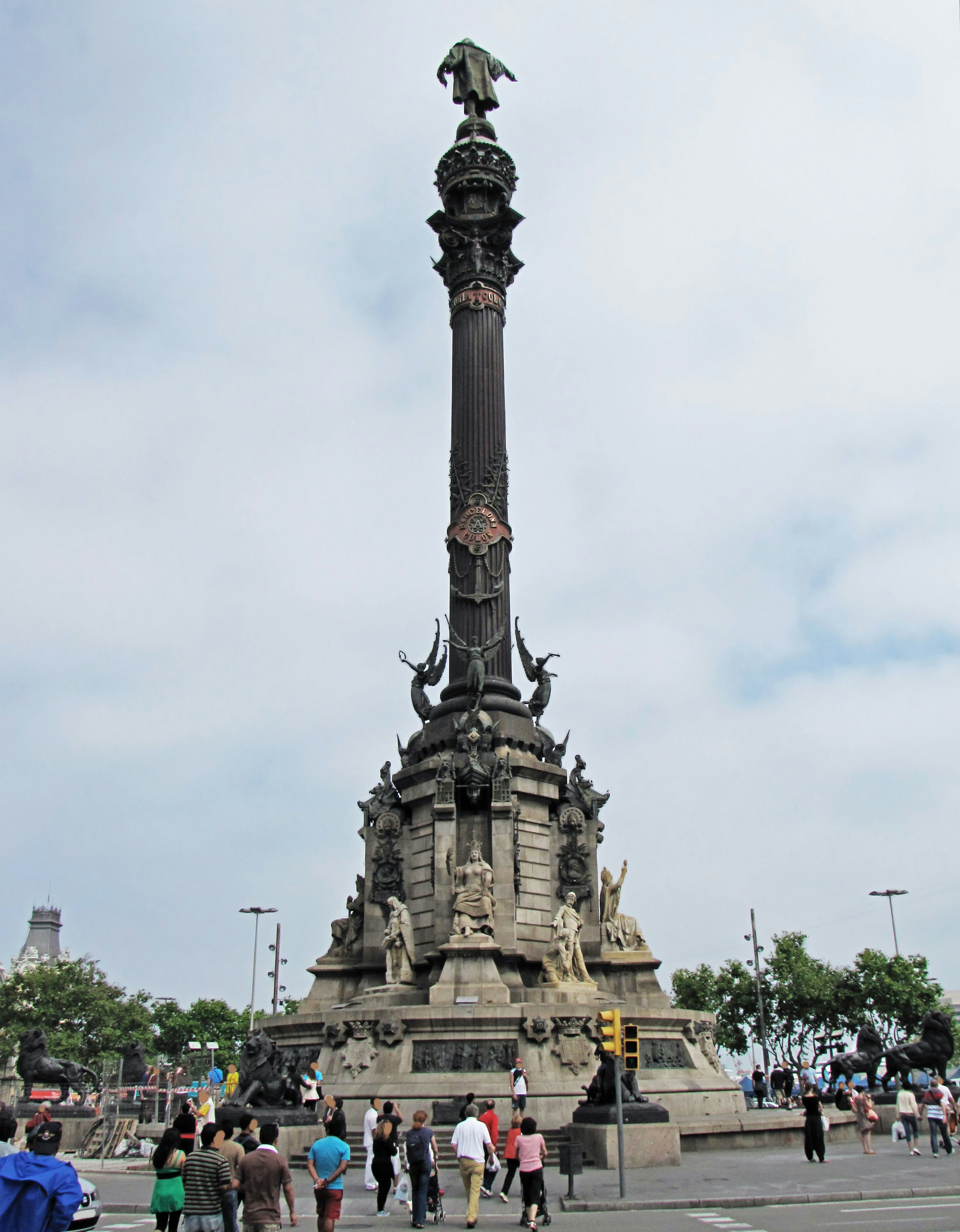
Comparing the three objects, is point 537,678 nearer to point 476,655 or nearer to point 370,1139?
point 476,655

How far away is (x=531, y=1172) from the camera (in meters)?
15.3

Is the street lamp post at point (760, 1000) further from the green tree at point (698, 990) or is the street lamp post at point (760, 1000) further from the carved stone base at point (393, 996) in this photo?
the carved stone base at point (393, 996)

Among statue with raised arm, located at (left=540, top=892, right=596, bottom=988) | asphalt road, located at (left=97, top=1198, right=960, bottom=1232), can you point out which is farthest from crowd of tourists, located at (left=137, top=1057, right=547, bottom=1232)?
statue with raised arm, located at (left=540, top=892, right=596, bottom=988)

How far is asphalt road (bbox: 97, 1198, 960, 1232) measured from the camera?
14430 mm

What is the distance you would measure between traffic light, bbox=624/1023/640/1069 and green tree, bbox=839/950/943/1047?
50878mm

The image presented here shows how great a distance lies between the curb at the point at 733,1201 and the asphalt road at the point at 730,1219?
17 centimetres

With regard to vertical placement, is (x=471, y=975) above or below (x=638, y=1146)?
above

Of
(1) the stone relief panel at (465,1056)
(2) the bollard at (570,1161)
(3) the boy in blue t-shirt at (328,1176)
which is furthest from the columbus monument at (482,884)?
(3) the boy in blue t-shirt at (328,1176)

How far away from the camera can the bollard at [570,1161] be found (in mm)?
17734

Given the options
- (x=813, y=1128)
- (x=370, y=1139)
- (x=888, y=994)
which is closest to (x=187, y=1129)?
(x=370, y=1139)

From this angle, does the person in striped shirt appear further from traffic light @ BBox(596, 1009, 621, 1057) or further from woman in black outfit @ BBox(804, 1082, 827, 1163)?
woman in black outfit @ BBox(804, 1082, 827, 1163)

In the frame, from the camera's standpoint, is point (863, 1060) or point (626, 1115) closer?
point (626, 1115)

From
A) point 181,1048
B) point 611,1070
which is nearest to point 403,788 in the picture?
point 611,1070

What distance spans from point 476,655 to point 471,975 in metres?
10.8
